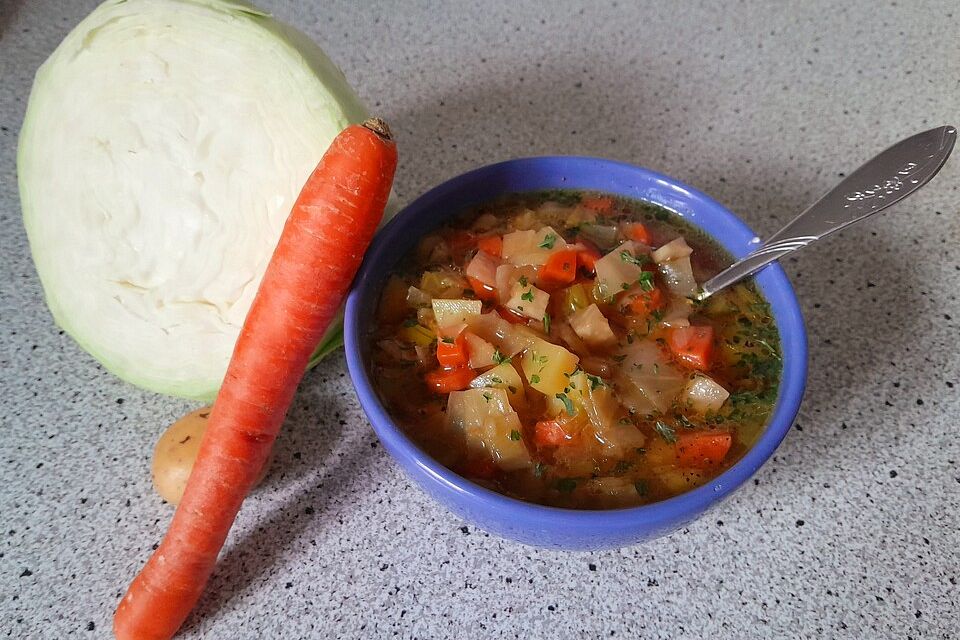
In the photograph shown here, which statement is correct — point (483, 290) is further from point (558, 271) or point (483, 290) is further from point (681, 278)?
point (681, 278)

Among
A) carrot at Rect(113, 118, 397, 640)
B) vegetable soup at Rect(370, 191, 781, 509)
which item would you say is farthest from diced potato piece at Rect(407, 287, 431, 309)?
carrot at Rect(113, 118, 397, 640)

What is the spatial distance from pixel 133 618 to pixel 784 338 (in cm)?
113

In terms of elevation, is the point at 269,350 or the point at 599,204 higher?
the point at 599,204

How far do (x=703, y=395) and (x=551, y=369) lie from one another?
25 centimetres

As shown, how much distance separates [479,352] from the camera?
3.99 ft

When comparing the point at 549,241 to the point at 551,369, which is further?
the point at 549,241

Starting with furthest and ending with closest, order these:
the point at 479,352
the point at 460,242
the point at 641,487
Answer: the point at 460,242 → the point at 479,352 → the point at 641,487

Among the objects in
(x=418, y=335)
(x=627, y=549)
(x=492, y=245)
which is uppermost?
(x=492, y=245)

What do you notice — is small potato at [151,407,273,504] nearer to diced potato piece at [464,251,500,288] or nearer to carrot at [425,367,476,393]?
carrot at [425,367,476,393]

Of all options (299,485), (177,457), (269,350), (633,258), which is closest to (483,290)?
(633,258)

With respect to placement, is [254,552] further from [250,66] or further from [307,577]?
[250,66]

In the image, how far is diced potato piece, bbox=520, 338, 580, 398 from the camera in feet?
3.83

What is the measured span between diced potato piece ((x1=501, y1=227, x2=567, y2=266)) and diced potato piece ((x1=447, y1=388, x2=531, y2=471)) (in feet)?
0.95

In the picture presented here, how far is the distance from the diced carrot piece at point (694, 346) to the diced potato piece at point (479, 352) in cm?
31
